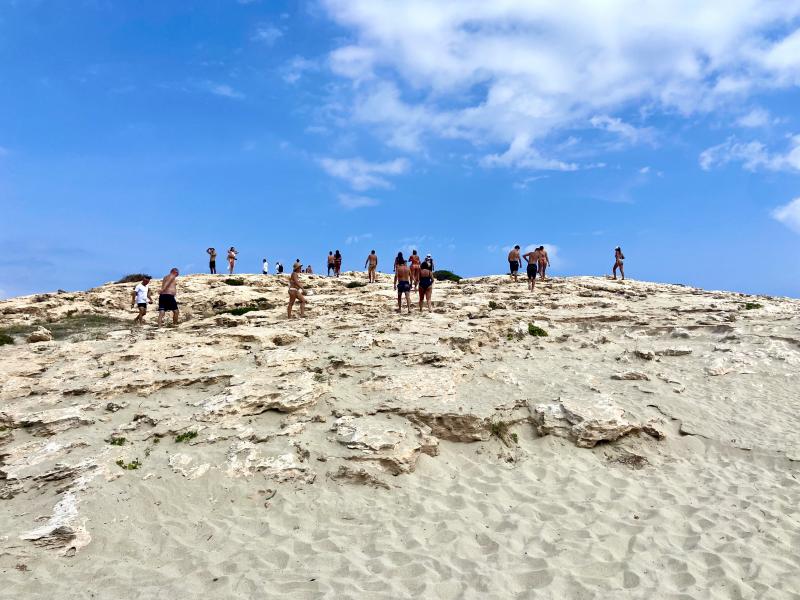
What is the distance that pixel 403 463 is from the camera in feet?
35.6

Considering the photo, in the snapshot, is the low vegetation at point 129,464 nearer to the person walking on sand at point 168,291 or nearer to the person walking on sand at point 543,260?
the person walking on sand at point 168,291

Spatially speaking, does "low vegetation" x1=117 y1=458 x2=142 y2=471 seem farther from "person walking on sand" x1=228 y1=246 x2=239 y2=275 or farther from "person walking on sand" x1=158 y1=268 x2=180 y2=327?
"person walking on sand" x1=228 y1=246 x2=239 y2=275

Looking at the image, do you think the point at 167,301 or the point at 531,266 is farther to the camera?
the point at 531,266

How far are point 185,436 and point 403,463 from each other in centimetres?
474

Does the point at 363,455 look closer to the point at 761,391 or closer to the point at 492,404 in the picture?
the point at 492,404

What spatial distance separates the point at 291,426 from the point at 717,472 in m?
8.91

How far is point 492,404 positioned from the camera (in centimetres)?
1298

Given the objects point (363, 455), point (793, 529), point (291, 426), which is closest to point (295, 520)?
point (363, 455)

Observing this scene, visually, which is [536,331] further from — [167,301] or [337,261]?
[337,261]

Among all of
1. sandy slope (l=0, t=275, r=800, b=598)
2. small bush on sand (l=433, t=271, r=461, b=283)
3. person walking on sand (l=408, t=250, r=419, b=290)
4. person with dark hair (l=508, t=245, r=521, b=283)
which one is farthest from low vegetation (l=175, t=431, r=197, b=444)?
small bush on sand (l=433, t=271, r=461, b=283)

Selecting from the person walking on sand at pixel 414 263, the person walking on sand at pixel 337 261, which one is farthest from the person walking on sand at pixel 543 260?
the person walking on sand at pixel 337 261

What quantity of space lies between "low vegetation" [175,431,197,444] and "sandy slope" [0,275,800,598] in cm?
13

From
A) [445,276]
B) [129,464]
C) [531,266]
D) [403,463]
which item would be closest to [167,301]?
[129,464]

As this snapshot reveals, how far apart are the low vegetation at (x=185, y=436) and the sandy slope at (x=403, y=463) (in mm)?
129
